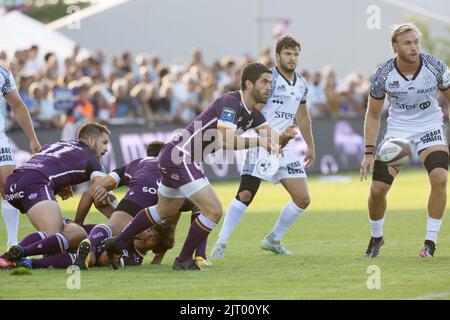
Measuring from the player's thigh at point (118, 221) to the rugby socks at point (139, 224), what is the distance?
1.63 feet

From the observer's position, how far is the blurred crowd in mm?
23391

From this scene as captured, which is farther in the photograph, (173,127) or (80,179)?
(173,127)

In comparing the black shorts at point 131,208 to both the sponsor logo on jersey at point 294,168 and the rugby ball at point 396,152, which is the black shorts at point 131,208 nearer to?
the sponsor logo on jersey at point 294,168

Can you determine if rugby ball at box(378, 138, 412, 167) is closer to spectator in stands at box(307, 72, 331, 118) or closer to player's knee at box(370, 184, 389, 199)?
player's knee at box(370, 184, 389, 199)

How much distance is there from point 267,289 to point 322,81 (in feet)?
71.2

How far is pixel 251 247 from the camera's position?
1391 centimetres

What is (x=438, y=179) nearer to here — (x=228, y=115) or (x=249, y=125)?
(x=249, y=125)

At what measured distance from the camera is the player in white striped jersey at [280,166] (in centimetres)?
1312

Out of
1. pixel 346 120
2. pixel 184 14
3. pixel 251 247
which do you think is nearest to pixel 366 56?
pixel 184 14

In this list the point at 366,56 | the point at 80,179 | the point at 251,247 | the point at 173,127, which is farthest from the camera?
the point at 366,56

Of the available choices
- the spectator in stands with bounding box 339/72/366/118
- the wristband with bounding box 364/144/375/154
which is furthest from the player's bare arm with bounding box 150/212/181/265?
the spectator in stands with bounding box 339/72/366/118

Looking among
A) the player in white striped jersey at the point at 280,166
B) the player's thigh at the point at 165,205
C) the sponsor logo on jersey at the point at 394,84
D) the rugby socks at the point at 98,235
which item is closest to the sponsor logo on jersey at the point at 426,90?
the sponsor logo on jersey at the point at 394,84

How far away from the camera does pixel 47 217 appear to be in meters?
11.5

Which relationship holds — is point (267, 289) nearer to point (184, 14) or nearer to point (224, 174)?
point (224, 174)
